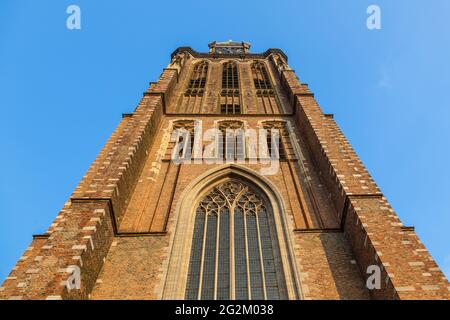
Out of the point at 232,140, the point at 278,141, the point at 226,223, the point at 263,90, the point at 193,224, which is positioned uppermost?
the point at 263,90

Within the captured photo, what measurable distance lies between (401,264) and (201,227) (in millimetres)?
6535

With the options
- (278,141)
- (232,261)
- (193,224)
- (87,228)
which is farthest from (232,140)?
(87,228)

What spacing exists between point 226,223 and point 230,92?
13.8 meters

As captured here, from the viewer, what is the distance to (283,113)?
75.5 feet

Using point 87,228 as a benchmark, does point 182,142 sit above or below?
above

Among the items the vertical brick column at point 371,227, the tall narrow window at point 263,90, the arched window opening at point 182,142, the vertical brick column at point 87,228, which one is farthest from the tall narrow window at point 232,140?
the vertical brick column at point 87,228

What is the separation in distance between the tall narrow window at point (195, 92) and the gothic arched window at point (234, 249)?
8642mm

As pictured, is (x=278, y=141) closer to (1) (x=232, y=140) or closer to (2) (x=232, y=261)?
(1) (x=232, y=140)

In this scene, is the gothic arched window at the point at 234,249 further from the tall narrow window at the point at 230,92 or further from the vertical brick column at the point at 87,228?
the tall narrow window at the point at 230,92

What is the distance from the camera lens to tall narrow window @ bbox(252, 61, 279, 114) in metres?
24.4

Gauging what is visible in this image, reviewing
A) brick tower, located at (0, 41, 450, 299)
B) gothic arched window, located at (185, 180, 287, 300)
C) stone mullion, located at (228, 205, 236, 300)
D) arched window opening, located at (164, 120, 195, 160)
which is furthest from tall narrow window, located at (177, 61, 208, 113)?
stone mullion, located at (228, 205, 236, 300)

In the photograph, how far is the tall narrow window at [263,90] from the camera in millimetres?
24350

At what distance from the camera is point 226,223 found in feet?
48.5
